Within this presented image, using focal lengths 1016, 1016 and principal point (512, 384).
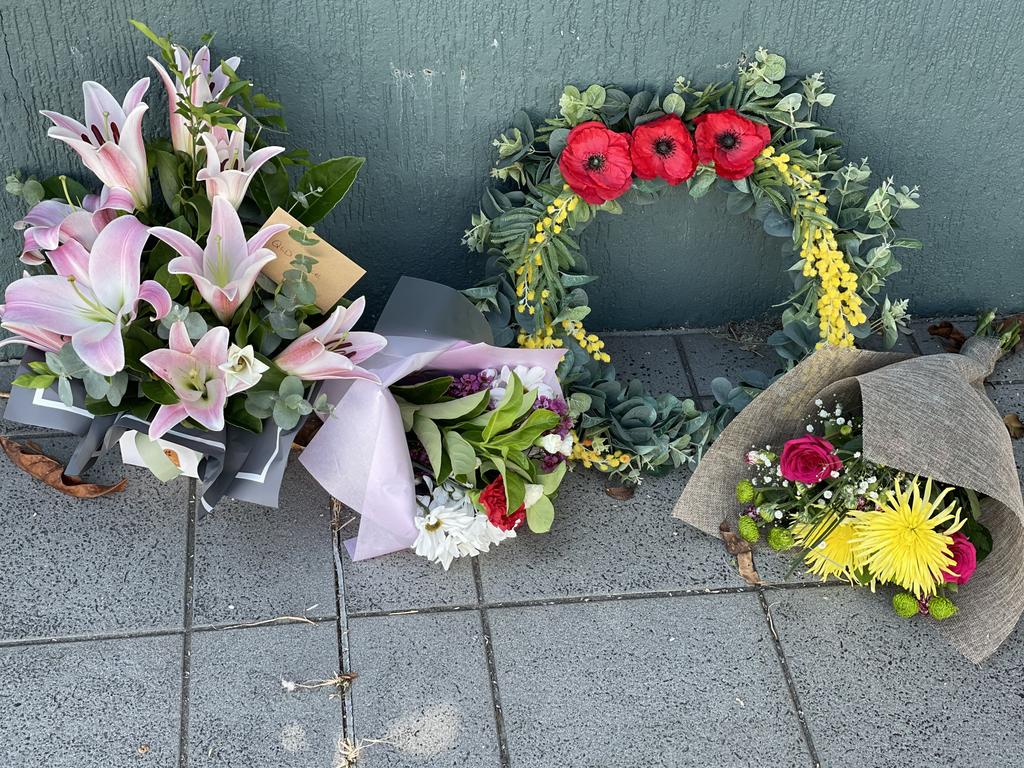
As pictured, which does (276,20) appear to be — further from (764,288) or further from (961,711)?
(961,711)

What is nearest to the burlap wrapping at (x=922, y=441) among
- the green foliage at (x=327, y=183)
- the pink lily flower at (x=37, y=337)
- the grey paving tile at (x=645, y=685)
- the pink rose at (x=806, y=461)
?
the pink rose at (x=806, y=461)

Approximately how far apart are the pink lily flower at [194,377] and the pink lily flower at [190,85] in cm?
54

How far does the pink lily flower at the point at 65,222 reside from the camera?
208 cm

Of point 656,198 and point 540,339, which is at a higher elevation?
point 656,198

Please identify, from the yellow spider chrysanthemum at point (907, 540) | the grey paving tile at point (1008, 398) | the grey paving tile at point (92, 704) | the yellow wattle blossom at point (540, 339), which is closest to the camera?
the grey paving tile at point (92, 704)

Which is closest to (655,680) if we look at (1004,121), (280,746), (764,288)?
(280,746)

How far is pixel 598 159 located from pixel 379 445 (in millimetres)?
877

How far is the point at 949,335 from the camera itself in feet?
10.4

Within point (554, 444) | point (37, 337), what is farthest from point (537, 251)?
point (37, 337)

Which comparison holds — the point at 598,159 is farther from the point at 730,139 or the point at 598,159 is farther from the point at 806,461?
the point at 806,461

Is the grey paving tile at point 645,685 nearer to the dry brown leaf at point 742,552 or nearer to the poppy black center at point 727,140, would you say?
the dry brown leaf at point 742,552

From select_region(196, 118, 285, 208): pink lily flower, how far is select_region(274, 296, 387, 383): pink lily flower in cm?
35

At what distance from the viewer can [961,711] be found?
2260mm

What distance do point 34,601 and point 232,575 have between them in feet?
1.43
